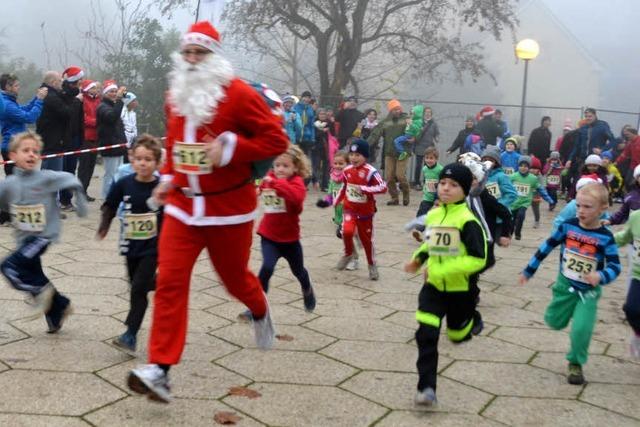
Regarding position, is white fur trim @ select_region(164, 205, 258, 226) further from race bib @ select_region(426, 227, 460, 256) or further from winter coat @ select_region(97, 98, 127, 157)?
winter coat @ select_region(97, 98, 127, 157)

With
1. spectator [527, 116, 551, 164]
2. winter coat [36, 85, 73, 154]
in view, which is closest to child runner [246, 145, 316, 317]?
winter coat [36, 85, 73, 154]

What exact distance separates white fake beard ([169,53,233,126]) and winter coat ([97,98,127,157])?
7.18m

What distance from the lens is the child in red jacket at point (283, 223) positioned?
5527mm

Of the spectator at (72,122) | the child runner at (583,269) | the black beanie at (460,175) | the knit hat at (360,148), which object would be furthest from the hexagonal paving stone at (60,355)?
the spectator at (72,122)

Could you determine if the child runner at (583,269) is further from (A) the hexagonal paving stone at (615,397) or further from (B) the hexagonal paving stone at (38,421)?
(B) the hexagonal paving stone at (38,421)

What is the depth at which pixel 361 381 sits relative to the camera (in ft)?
13.8

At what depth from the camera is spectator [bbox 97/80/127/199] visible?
10.6 metres

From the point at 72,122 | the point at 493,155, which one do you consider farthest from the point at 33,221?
the point at 72,122

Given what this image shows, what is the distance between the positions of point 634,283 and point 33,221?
12.6ft

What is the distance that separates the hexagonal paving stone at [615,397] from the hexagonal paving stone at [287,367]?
1368mm

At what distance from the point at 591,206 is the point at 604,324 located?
175cm

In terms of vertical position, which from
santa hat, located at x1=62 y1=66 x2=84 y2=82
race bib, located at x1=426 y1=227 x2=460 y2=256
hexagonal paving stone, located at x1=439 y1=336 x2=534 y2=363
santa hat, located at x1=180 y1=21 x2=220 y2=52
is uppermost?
santa hat, located at x1=62 y1=66 x2=84 y2=82

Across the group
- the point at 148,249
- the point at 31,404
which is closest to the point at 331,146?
the point at 148,249

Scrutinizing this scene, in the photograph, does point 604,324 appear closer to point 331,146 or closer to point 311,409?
point 311,409
